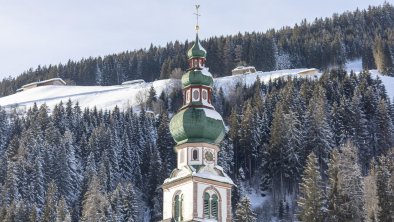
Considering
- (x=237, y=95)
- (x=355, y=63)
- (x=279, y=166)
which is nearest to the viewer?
(x=279, y=166)

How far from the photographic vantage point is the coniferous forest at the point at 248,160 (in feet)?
246

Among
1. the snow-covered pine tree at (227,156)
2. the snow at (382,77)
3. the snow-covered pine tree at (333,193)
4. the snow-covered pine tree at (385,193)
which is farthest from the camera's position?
the snow at (382,77)

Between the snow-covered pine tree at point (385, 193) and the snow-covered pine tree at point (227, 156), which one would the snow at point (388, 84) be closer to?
the snow-covered pine tree at point (227, 156)

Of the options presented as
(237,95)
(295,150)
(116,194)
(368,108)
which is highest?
(237,95)

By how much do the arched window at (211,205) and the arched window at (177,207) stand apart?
48.1 inches

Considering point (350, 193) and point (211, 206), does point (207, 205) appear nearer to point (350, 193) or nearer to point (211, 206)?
point (211, 206)

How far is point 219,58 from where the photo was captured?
187m

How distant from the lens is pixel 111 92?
553 ft

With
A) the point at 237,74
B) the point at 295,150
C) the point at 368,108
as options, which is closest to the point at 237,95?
the point at 237,74

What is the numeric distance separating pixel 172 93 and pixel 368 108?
46.9 metres

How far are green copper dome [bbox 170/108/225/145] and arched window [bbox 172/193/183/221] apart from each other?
2.69 metres

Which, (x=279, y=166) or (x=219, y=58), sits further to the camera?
(x=219, y=58)

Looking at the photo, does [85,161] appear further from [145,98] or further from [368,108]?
[145,98]

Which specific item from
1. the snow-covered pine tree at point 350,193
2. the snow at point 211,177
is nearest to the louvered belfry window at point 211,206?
the snow at point 211,177
